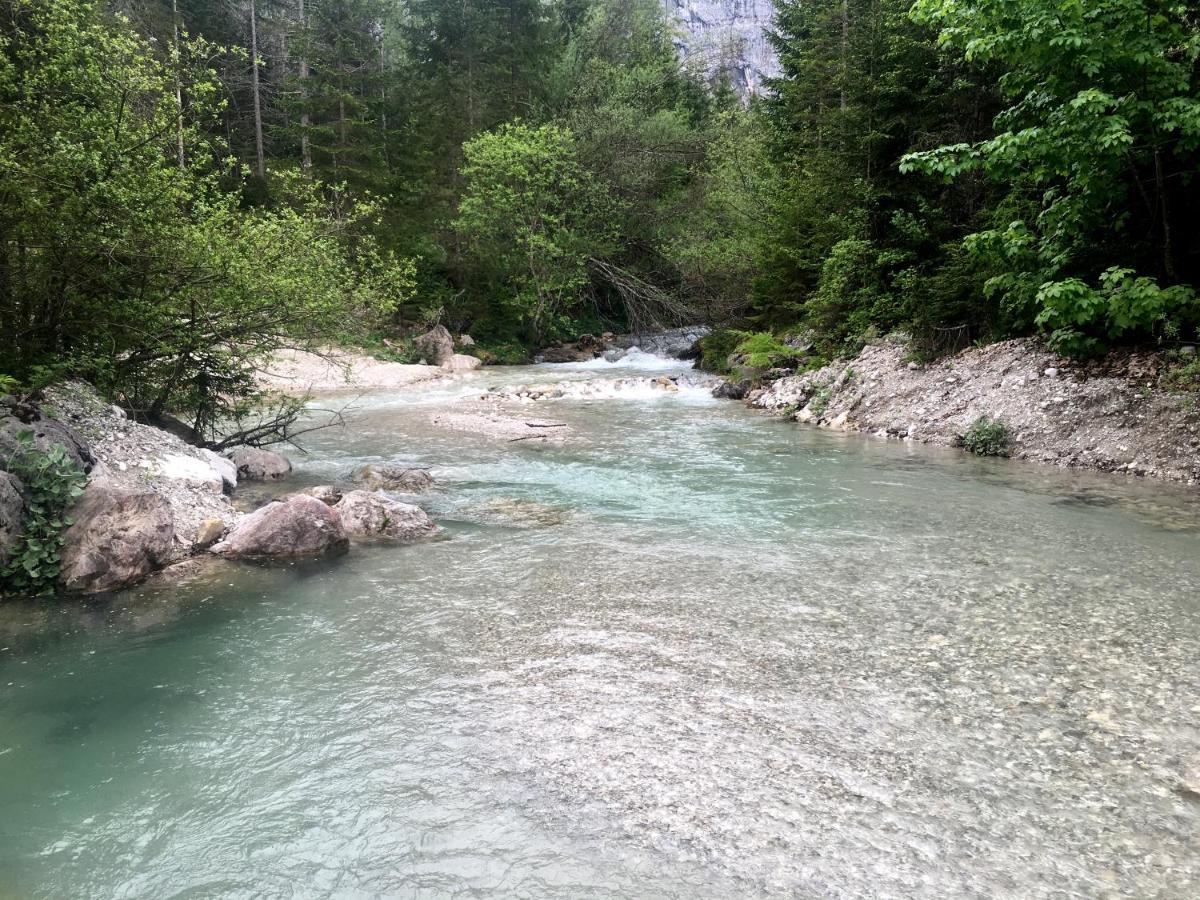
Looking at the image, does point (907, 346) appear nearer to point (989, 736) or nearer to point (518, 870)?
point (989, 736)

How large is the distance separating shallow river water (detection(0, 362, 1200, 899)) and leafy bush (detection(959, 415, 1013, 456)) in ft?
13.4

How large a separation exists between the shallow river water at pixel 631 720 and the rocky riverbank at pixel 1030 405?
295 centimetres

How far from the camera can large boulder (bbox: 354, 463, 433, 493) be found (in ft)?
32.2

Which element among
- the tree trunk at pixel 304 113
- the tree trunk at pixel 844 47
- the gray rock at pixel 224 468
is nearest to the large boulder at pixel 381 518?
the gray rock at pixel 224 468

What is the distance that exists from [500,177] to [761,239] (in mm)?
11742

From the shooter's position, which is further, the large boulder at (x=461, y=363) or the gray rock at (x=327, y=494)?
the large boulder at (x=461, y=363)

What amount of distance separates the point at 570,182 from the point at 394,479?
21.6m

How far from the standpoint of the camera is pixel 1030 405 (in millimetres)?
12359

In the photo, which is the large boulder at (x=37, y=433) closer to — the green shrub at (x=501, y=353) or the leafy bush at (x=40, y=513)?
the leafy bush at (x=40, y=513)

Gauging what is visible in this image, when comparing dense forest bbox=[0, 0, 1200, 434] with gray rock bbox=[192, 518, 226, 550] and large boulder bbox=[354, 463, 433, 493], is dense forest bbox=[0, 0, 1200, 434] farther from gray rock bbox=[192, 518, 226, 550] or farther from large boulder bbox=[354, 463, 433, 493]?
gray rock bbox=[192, 518, 226, 550]

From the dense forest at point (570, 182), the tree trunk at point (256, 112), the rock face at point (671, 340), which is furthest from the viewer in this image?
the rock face at point (671, 340)

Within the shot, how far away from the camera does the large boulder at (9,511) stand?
6.09 m

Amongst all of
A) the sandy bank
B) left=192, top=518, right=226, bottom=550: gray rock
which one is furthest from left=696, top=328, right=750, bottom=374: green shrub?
left=192, top=518, right=226, bottom=550: gray rock

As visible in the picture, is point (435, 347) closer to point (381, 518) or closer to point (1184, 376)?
point (381, 518)
